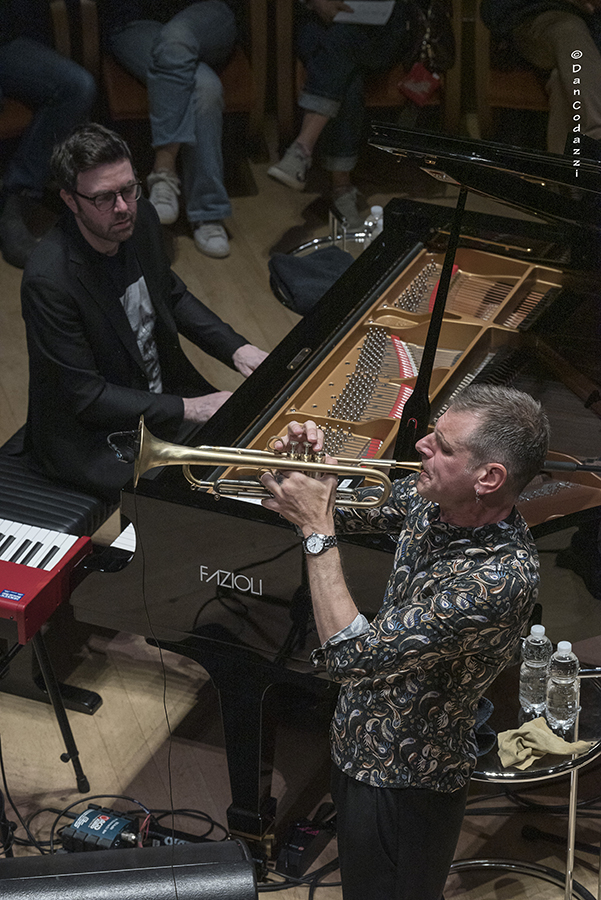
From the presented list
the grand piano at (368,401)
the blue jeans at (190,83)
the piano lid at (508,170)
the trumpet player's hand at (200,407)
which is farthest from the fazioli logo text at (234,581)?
the blue jeans at (190,83)

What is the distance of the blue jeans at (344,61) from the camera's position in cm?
571

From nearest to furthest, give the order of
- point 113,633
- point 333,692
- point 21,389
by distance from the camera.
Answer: point 333,692, point 113,633, point 21,389

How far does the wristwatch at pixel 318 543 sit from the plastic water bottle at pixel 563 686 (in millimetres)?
793

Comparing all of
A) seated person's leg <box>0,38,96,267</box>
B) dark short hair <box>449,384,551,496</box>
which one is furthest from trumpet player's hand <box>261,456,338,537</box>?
seated person's leg <box>0,38,96,267</box>

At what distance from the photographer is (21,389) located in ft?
15.6

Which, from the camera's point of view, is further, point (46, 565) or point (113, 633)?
point (113, 633)

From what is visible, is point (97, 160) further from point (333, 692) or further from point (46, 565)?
point (333, 692)

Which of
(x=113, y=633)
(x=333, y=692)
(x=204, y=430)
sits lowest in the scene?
(x=113, y=633)

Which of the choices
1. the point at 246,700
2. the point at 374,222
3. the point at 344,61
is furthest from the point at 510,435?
the point at 344,61

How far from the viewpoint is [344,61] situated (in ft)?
18.8

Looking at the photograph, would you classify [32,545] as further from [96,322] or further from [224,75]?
[224,75]

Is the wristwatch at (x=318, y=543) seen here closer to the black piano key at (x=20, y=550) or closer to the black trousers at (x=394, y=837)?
the black trousers at (x=394, y=837)

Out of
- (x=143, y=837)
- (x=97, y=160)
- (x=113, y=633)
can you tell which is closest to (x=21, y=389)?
(x=113, y=633)

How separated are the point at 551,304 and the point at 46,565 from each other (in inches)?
66.1
